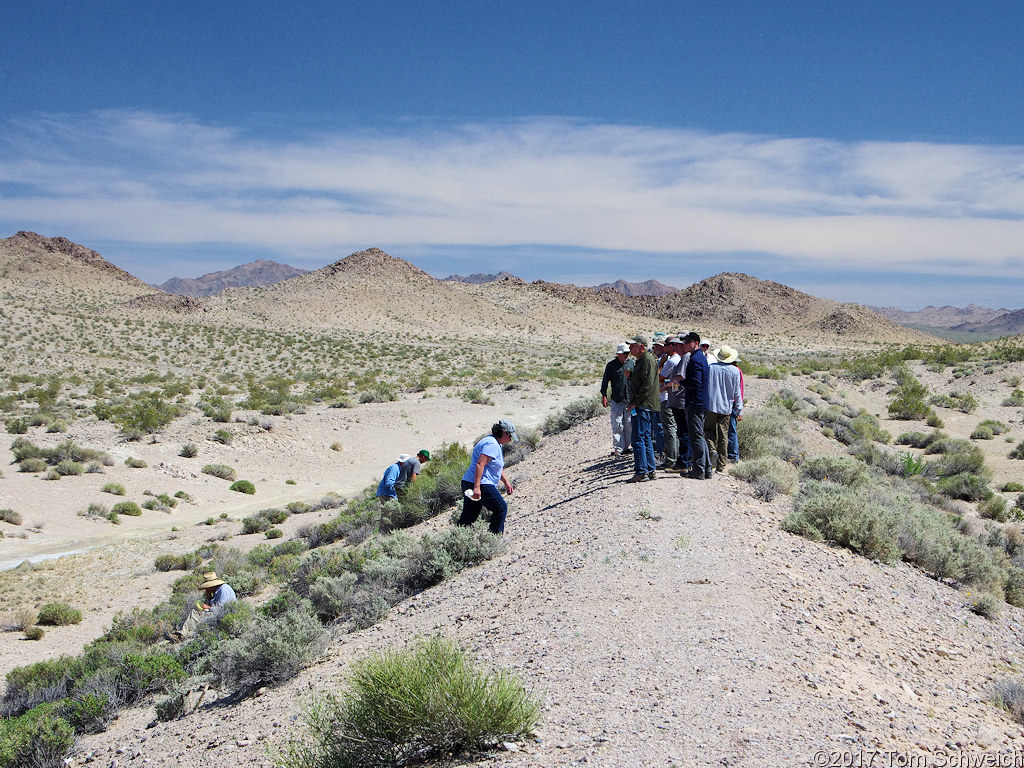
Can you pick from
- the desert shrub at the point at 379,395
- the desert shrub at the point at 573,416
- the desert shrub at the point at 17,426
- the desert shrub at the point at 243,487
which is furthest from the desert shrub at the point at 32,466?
the desert shrub at the point at 573,416

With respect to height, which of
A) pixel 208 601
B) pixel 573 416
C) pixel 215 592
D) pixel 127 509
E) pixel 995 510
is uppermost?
pixel 573 416

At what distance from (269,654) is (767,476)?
6529 mm

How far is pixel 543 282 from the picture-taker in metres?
124

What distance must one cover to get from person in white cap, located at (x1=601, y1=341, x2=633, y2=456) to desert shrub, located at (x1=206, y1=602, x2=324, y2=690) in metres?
5.54

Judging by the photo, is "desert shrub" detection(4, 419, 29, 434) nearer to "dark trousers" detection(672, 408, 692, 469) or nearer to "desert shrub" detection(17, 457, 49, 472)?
"desert shrub" detection(17, 457, 49, 472)

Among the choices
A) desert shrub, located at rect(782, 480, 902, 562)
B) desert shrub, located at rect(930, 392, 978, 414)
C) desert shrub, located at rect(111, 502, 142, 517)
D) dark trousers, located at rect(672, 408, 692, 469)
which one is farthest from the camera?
desert shrub, located at rect(930, 392, 978, 414)

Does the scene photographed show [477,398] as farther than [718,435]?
Yes

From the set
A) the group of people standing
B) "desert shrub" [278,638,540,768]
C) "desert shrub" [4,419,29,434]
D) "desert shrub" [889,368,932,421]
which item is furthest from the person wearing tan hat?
"desert shrub" [889,368,932,421]

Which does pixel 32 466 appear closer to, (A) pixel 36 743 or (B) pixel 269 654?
(A) pixel 36 743

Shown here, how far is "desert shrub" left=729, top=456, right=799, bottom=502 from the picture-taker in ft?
29.4

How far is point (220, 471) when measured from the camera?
1980 cm

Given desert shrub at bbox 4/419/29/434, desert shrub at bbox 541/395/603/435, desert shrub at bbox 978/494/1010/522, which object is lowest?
desert shrub at bbox 978/494/1010/522

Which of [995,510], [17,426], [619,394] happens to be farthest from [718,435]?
[17,426]

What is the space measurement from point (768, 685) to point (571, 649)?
138 centimetres
